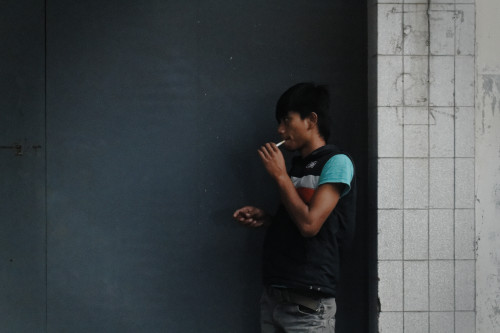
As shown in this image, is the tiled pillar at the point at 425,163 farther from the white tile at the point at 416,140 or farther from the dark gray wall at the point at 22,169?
the dark gray wall at the point at 22,169

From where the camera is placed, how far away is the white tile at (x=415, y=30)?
313 cm

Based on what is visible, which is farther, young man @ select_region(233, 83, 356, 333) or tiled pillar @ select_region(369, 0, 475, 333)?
tiled pillar @ select_region(369, 0, 475, 333)

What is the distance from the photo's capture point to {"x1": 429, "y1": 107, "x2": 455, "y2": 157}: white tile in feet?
10.2

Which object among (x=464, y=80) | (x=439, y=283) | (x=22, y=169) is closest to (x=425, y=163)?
(x=464, y=80)

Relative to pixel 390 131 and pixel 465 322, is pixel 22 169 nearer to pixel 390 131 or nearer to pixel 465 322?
pixel 390 131

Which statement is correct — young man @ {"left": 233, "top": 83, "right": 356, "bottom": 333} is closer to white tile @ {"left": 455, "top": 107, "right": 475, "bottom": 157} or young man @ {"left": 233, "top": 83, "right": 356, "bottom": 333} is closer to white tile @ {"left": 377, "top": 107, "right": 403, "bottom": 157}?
white tile @ {"left": 377, "top": 107, "right": 403, "bottom": 157}

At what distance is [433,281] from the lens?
3.10 m

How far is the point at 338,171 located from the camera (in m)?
2.71

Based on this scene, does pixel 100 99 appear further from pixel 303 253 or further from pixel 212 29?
pixel 303 253

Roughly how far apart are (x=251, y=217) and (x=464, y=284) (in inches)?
41.1

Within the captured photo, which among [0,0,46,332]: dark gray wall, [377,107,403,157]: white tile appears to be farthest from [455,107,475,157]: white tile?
[0,0,46,332]: dark gray wall

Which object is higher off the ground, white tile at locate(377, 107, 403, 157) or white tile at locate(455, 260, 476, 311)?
white tile at locate(377, 107, 403, 157)

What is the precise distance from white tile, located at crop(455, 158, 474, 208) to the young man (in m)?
0.60

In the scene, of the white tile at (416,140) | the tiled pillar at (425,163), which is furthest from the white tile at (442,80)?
the white tile at (416,140)
